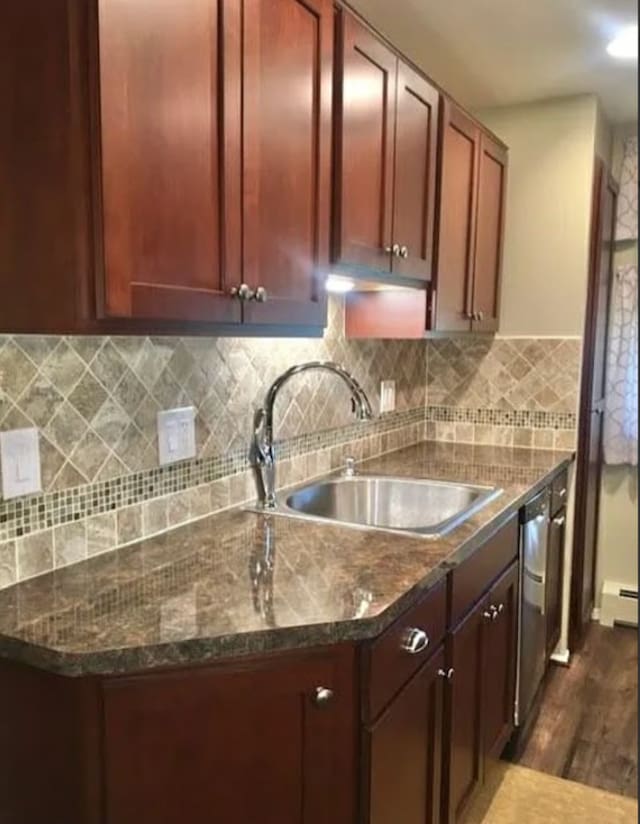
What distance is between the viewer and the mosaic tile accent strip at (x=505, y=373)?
117 inches

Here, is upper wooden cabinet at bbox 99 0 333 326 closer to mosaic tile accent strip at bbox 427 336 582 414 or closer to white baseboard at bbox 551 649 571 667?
mosaic tile accent strip at bbox 427 336 582 414

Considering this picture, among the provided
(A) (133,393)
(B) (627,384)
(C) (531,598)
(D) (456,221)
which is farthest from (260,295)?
(C) (531,598)

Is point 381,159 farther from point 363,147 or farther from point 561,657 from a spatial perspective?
point 561,657

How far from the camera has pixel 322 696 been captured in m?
1.20

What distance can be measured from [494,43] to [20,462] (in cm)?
199

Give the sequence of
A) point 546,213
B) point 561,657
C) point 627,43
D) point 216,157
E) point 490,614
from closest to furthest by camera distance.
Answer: point 627,43, point 216,157, point 490,614, point 546,213, point 561,657

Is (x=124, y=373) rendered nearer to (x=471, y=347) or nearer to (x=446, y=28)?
(x=446, y=28)

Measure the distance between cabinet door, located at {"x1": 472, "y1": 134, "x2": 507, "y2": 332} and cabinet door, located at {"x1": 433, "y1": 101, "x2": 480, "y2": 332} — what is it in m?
0.08

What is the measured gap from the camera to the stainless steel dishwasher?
7.55 feet

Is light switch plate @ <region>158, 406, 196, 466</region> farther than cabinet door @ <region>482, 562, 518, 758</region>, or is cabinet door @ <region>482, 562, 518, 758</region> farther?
cabinet door @ <region>482, 562, 518, 758</region>

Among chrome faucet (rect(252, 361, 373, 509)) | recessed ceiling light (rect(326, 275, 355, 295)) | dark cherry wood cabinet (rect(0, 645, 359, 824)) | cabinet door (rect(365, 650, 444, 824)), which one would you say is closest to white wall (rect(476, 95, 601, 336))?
recessed ceiling light (rect(326, 275, 355, 295))

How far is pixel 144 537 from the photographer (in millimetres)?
1622

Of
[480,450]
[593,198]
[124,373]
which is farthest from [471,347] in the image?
[124,373]

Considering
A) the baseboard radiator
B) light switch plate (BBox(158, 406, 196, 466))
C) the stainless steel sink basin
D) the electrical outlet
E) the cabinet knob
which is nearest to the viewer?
light switch plate (BBox(158, 406, 196, 466))
